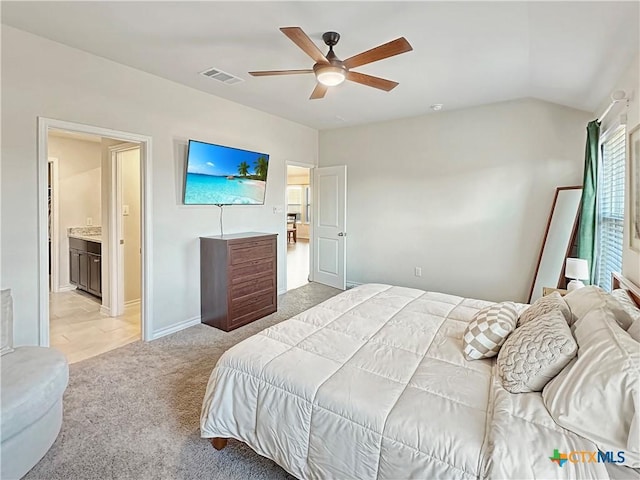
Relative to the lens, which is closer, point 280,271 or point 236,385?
point 236,385

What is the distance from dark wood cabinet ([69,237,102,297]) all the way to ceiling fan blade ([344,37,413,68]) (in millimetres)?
4403

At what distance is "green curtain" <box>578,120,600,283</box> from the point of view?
3193mm

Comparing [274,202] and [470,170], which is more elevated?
[470,170]

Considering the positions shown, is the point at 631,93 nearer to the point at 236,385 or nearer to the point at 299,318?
the point at 299,318

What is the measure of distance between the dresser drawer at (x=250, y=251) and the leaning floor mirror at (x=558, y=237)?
3241 mm

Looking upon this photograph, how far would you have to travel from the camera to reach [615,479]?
3.62 feet

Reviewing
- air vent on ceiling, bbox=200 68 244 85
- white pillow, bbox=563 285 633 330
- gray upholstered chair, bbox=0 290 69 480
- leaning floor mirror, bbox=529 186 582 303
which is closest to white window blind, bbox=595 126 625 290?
leaning floor mirror, bbox=529 186 582 303

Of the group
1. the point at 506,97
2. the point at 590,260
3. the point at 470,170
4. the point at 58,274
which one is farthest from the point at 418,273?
the point at 58,274

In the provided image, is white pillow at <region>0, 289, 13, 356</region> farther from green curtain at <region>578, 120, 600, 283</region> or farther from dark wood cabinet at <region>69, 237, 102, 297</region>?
green curtain at <region>578, 120, 600, 283</region>

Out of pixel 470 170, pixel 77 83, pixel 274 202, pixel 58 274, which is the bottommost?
pixel 58 274

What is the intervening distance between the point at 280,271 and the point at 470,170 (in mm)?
3080

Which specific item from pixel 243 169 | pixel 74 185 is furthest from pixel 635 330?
pixel 74 185

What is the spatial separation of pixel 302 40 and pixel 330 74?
0.42 m

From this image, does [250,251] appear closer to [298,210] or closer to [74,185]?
[74,185]
